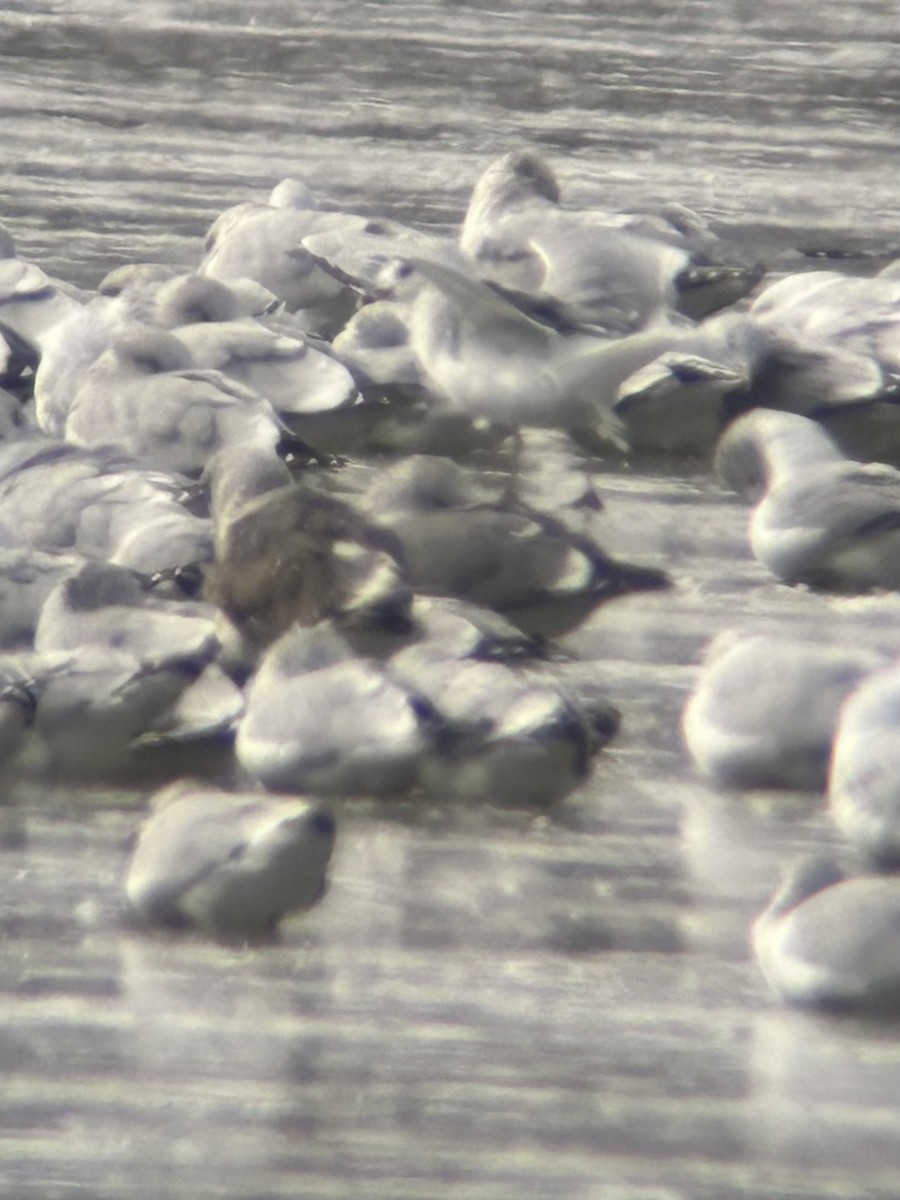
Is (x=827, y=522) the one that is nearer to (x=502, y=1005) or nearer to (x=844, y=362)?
(x=844, y=362)

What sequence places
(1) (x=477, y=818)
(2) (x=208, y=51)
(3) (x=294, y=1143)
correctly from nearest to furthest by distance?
(3) (x=294, y=1143)
(1) (x=477, y=818)
(2) (x=208, y=51)

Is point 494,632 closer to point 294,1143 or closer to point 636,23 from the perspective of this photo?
point 294,1143

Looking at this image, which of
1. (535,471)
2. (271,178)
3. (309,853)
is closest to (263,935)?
(309,853)

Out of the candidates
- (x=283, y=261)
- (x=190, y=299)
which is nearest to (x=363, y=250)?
(x=283, y=261)

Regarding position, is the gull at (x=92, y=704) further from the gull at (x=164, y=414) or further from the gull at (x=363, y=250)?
the gull at (x=363, y=250)

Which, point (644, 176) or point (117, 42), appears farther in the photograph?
point (117, 42)

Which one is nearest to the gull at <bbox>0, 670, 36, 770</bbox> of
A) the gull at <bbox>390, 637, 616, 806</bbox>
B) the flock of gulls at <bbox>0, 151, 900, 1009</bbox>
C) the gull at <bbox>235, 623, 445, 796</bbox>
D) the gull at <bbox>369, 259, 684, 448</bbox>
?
the flock of gulls at <bbox>0, 151, 900, 1009</bbox>

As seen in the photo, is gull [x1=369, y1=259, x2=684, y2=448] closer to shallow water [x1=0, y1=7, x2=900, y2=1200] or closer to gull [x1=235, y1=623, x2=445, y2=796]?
shallow water [x1=0, y1=7, x2=900, y2=1200]
